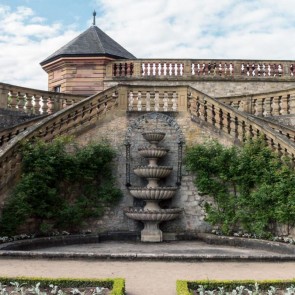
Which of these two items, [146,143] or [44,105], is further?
[44,105]

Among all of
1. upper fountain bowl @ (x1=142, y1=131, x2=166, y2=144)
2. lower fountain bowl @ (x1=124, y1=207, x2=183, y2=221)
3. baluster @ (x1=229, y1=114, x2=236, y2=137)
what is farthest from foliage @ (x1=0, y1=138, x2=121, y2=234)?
baluster @ (x1=229, y1=114, x2=236, y2=137)

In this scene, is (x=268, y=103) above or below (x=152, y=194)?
above

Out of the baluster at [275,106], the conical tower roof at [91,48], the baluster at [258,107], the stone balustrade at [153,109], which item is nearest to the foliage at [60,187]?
the stone balustrade at [153,109]

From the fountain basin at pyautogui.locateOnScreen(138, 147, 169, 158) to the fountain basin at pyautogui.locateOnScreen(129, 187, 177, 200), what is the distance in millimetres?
1237

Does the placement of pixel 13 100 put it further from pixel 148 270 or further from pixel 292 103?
pixel 292 103

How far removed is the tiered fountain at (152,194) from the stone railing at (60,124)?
1.96 m

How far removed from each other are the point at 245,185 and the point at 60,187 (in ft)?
20.4

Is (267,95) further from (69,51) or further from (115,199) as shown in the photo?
(69,51)

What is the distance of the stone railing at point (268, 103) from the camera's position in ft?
54.5

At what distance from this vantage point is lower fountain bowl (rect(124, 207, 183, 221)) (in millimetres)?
15039

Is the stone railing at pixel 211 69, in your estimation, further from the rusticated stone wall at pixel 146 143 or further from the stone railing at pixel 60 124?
the rusticated stone wall at pixel 146 143

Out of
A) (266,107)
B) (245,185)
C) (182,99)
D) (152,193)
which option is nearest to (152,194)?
(152,193)

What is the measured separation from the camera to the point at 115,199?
16.0m

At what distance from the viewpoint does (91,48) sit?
79.3ft
